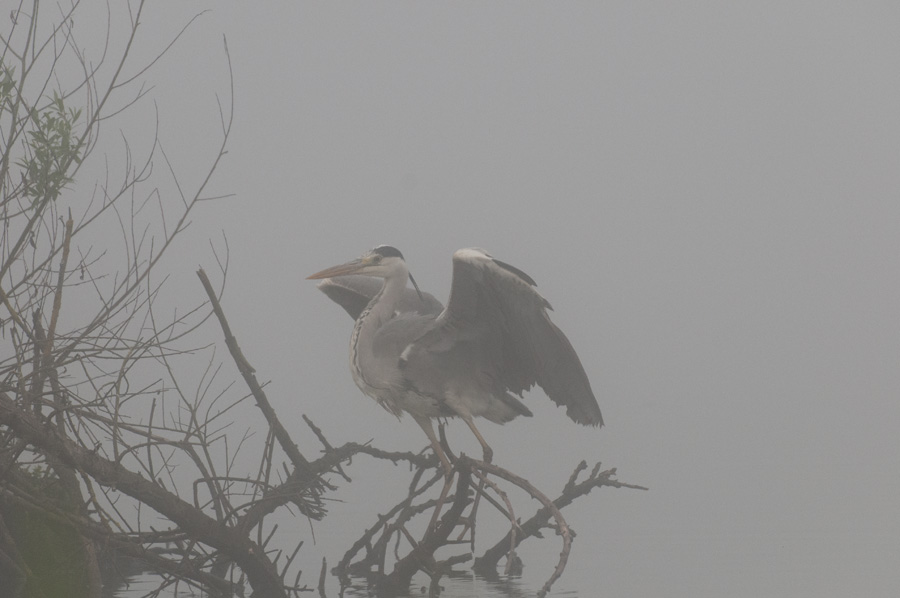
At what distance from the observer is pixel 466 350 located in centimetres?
643

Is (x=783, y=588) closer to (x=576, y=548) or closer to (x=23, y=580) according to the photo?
(x=576, y=548)

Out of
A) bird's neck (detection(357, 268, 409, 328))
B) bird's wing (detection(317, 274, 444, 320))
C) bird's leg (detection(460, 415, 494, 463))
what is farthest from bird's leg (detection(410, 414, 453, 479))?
bird's wing (detection(317, 274, 444, 320))

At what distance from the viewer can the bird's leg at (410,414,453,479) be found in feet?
20.2

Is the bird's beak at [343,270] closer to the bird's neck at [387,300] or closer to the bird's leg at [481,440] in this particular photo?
the bird's neck at [387,300]

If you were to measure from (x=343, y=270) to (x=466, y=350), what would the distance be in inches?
46.8

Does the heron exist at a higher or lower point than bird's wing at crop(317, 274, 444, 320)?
lower

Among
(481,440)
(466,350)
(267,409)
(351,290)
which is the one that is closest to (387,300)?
(466,350)

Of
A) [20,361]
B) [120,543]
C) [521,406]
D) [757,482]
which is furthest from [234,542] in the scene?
[757,482]

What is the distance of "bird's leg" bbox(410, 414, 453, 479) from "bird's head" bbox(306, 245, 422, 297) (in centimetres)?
89

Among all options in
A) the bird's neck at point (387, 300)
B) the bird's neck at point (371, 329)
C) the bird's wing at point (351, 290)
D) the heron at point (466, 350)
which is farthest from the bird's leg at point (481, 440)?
the bird's wing at point (351, 290)

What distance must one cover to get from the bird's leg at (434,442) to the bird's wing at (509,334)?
546 millimetres

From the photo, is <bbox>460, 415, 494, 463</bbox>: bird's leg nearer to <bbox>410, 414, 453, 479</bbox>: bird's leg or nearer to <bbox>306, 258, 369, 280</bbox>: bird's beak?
<bbox>410, 414, 453, 479</bbox>: bird's leg

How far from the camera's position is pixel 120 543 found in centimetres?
355

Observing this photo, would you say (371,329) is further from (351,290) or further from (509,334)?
(351,290)
